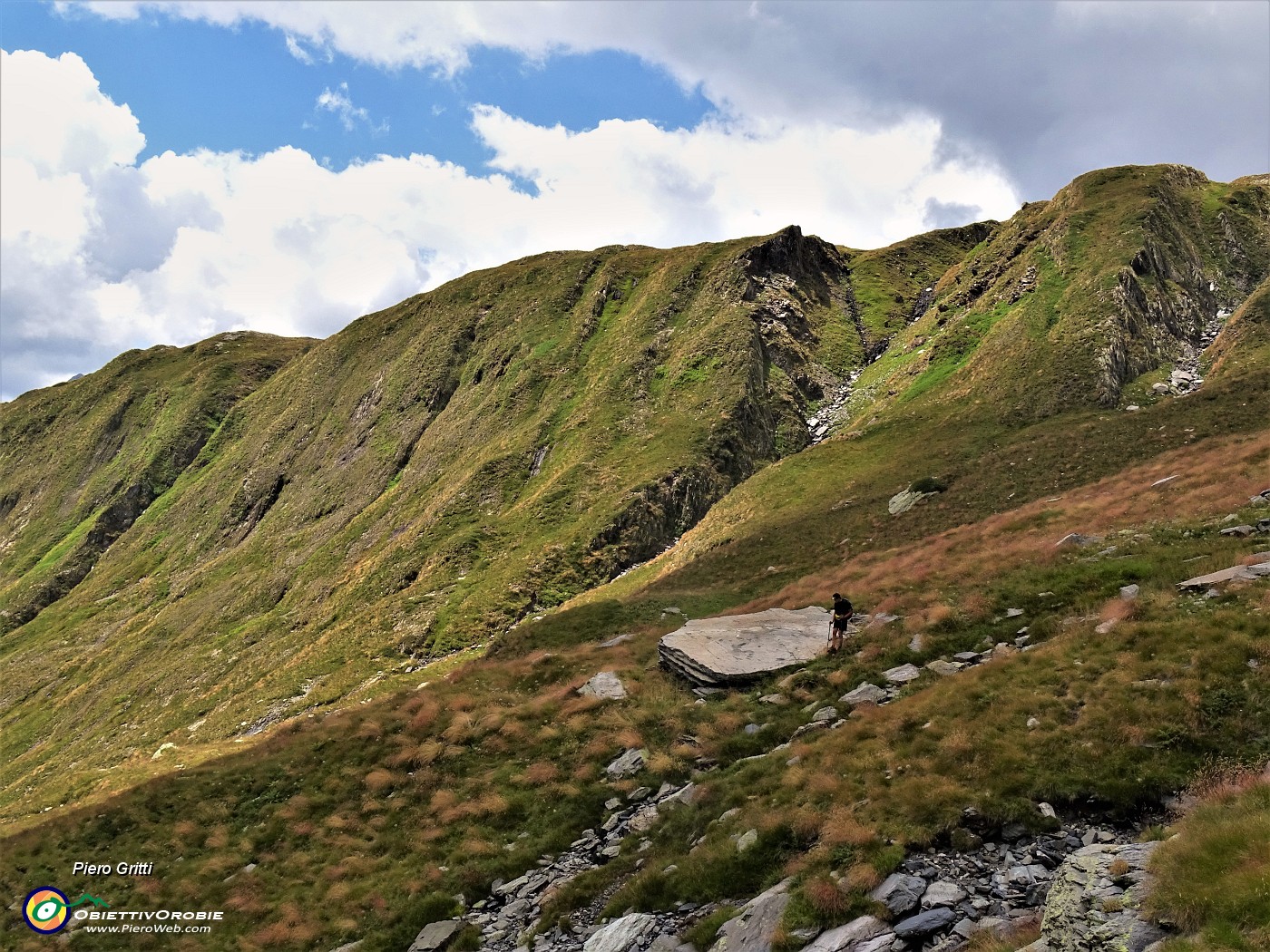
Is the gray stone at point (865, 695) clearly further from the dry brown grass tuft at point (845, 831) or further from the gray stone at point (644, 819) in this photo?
the dry brown grass tuft at point (845, 831)

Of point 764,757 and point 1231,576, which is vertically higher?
point 1231,576

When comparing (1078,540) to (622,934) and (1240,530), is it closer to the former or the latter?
(1240,530)

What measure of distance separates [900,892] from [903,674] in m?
11.0

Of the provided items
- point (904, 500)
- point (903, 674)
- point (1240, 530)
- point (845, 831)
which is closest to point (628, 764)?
point (903, 674)

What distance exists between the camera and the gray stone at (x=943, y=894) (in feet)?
37.3

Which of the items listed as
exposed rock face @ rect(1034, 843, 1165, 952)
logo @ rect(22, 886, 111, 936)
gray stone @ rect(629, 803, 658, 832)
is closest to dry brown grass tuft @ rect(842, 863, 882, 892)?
exposed rock face @ rect(1034, 843, 1165, 952)

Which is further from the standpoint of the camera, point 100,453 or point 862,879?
point 100,453

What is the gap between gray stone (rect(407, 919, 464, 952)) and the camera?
17.5 m

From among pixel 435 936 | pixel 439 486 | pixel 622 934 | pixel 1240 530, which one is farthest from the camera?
pixel 439 486

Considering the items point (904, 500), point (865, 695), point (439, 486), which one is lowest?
point (865, 695)

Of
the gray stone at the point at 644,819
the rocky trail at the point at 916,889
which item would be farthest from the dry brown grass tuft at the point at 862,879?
the gray stone at the point at 644,819

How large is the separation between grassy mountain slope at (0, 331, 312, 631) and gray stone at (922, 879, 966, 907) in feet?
541

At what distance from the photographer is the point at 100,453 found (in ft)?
562

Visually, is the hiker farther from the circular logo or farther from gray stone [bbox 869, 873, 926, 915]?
the circular logo
